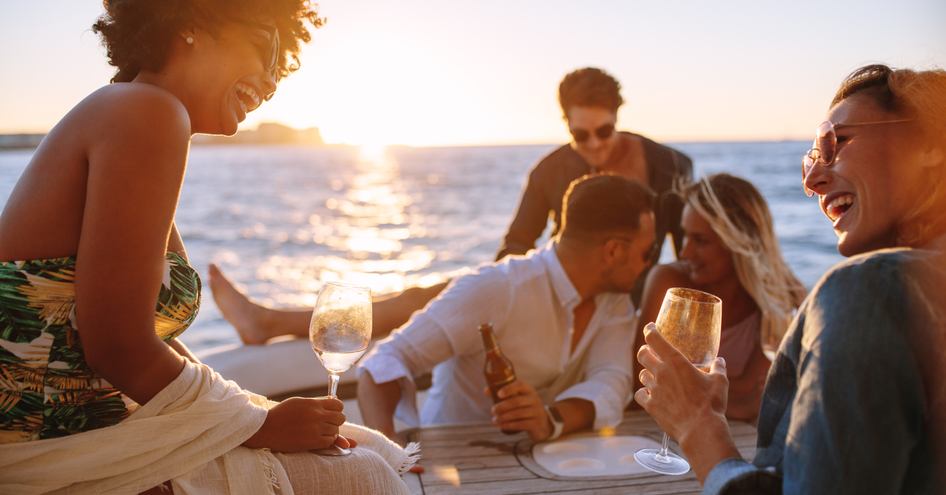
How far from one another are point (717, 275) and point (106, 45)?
3.46 meters

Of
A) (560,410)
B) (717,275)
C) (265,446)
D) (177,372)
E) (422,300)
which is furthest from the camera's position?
(422,300)

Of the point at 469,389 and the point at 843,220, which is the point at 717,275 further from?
the point at 843,220

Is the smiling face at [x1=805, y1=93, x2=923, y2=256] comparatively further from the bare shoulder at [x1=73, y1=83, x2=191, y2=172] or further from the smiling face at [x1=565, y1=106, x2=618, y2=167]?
the smiling face at [x1=565, y1=106, x2=618, y2=167]

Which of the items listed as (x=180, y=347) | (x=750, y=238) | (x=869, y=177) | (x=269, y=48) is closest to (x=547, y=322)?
(x=750, y=238)

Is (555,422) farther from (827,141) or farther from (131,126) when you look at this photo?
(131,126)

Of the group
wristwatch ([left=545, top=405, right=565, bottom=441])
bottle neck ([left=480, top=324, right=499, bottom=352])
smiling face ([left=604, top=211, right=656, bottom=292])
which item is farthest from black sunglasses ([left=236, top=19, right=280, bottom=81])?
smiling face ([left=604, top=211, right=656, bottom=292])

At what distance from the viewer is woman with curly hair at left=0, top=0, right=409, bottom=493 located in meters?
1.68

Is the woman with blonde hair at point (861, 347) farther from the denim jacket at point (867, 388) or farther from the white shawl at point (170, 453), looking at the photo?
the white shawl at point (170, 453)

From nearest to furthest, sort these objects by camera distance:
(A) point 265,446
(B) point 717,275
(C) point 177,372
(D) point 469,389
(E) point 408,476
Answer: (C) point 177,372 → (A) point 265,446 → (E) point 408,476 → (D) point 469,389 → (B) point 717,275

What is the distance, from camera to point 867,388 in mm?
1232

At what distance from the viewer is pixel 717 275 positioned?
→ 444 centimetres

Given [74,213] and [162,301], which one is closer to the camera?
[74,213]

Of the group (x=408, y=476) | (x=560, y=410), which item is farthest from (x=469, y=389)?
(x=408, y=476)

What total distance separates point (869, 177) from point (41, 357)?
1870 mm
